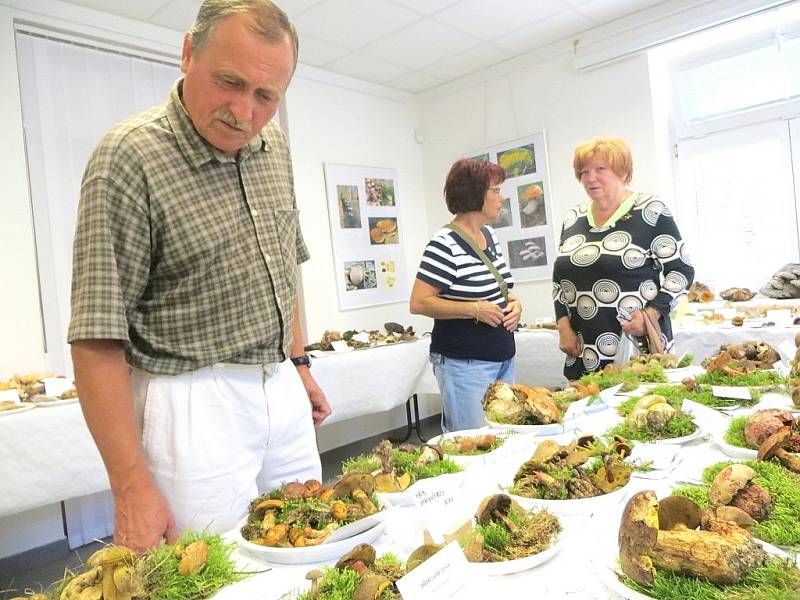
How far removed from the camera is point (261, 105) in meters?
1.26

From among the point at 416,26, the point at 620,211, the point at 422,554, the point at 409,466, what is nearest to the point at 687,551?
the point at 422,554

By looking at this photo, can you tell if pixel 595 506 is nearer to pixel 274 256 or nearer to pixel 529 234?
pixel 274 256

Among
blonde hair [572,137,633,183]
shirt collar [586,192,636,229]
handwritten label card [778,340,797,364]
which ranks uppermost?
blonde hair [572,137,633,183]

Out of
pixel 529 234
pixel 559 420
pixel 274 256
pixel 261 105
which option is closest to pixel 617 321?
pixel 559 420

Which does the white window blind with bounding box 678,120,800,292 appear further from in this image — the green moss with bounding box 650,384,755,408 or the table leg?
the green moss with bounding box 650,384,755,408

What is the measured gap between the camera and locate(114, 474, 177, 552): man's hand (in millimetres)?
1094

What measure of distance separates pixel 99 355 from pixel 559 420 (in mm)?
1119

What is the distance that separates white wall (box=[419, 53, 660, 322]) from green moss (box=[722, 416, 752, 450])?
13.2ft

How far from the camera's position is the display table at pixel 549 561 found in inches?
31.8

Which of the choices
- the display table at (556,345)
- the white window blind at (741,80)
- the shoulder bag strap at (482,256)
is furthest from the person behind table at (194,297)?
the white window blind at (741,80)

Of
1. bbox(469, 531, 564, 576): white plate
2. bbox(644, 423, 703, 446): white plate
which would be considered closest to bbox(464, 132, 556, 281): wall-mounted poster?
bbox(644, 423, 703, 446): white plate

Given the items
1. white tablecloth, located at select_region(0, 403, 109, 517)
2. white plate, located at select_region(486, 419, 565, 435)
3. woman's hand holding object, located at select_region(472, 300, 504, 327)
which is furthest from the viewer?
white tablecloth, located at select_region(0, 403, 109, 517)

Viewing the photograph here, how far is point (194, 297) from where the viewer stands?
130cm

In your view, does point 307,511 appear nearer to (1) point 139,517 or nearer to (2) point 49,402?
(1) point 139,517
